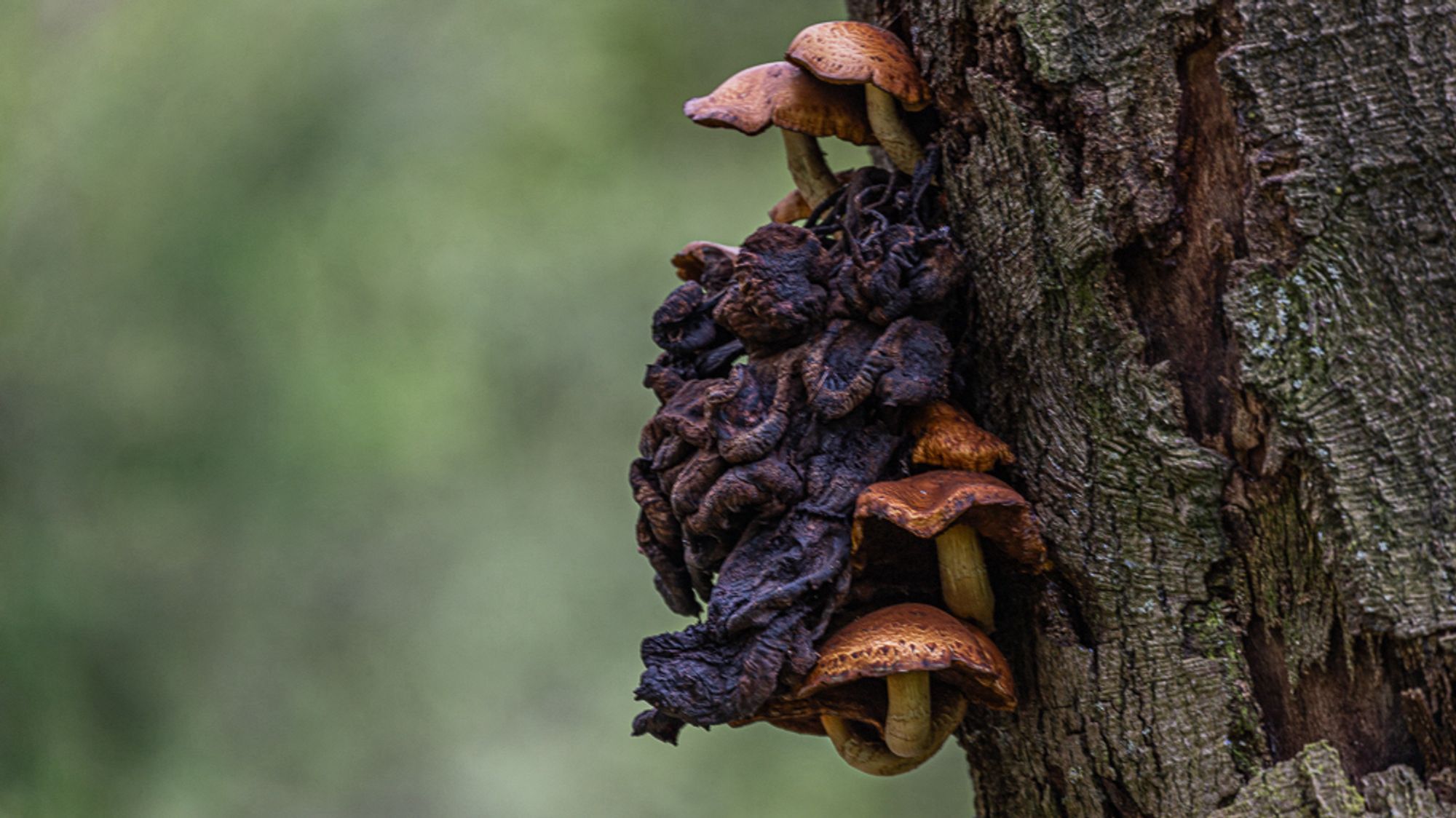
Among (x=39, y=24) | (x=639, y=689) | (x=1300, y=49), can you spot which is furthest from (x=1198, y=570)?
(x=39, y=24)

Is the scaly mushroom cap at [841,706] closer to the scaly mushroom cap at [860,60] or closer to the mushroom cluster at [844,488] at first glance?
the mushroom cluster at [844,488]

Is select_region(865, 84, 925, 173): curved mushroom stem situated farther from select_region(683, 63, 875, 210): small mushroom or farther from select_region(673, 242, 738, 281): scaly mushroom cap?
select_region(673, 242, 738, 281): scaly mushroom cap

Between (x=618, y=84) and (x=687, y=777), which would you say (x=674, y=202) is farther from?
(x=687, y=777)

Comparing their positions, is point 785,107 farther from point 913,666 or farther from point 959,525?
point 913,666

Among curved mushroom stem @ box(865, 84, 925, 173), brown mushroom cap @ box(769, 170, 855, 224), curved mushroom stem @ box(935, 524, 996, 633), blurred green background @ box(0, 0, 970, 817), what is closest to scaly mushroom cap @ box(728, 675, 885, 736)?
curved mushroom stem @ box(935, 524, 996, 633)

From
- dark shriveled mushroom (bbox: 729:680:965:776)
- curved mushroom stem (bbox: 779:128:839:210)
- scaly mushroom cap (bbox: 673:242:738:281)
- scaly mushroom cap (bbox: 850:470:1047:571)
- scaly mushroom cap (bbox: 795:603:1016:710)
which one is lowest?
dark shriveled mushroom (bbox: 729:680:965:776)

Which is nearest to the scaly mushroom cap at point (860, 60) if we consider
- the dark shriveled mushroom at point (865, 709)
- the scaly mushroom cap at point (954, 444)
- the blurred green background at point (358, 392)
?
the scaly mushroom cap at point (954, 444)
